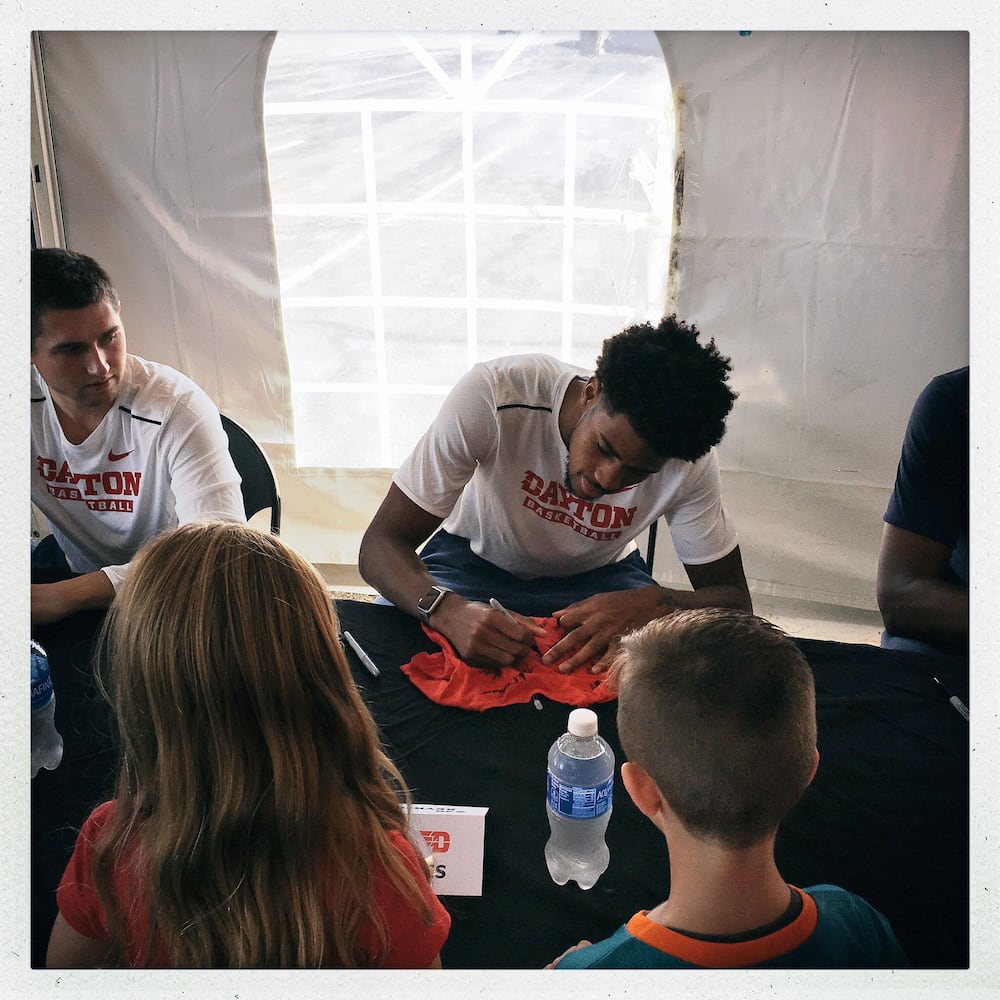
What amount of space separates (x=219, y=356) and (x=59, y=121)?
1.14ft

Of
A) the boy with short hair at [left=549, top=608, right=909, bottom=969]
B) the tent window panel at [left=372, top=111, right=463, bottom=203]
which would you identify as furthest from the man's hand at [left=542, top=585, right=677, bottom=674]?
the tent window panel at [left=372, top=111, right=463, bottom=203]

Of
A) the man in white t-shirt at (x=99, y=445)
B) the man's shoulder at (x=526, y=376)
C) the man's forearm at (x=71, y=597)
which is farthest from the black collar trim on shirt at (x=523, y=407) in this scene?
the man's forearm at (x=71, y=597)

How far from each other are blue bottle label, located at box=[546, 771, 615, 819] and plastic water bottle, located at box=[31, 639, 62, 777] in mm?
625

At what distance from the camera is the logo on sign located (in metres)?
0.90

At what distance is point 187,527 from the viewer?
2.63ft

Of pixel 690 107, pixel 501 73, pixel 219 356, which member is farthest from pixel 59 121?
pixel 690 107

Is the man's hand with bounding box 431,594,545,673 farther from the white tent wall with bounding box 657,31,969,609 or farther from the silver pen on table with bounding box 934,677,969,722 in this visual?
the silver pen on table with bounding box 934,677,969,722

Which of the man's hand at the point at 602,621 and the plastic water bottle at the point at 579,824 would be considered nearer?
the plastic water bottle at the point at 579,824

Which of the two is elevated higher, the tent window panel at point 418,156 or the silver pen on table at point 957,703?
the tent window panel at point 418,156

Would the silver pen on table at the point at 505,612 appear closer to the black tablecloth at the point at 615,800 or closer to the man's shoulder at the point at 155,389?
the black tablecloth at the point at 615,800

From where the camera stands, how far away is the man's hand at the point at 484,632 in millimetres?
1127

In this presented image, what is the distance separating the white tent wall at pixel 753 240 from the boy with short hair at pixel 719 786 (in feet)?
1.39

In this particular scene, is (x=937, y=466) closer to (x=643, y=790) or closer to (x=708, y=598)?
(x=708, y=598)

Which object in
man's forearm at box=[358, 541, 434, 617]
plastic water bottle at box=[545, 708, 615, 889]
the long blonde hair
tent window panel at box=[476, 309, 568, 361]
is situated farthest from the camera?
man's forearm at box=[358, 541, 434, 617]
